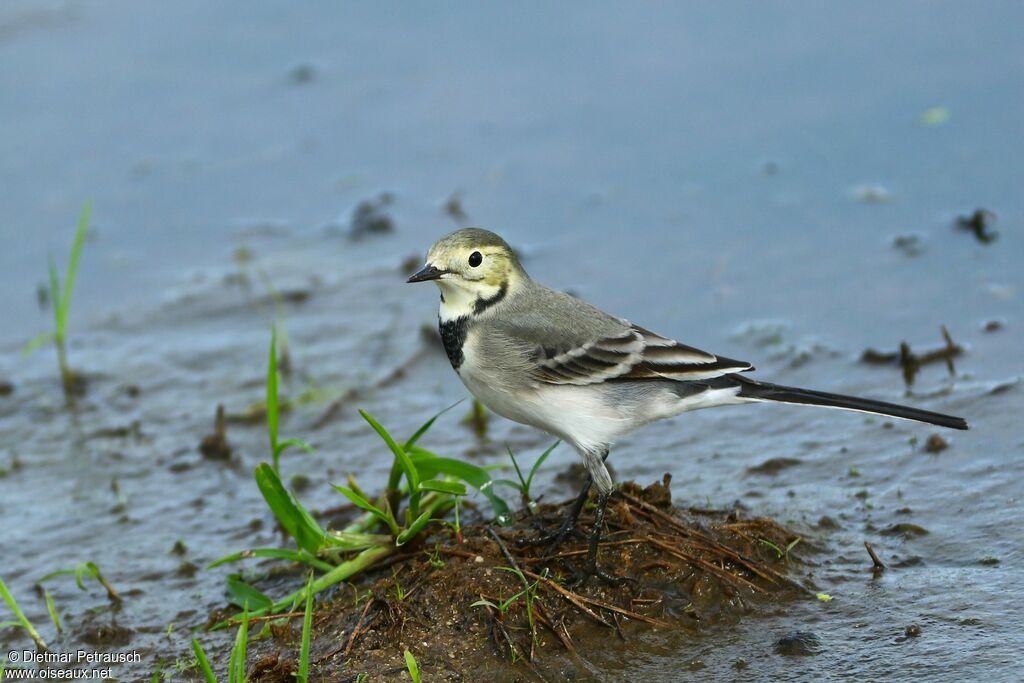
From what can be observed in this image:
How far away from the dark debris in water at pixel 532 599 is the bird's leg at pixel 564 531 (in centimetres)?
4

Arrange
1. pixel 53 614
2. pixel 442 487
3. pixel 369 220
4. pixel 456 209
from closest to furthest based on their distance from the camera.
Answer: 1. pixel 442 487
2. pixel 53 614
3. pixel 456 209
4. pixel 369 220

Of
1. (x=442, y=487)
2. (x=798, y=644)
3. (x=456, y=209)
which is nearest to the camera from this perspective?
(x=798, y=644)

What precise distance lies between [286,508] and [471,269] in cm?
146

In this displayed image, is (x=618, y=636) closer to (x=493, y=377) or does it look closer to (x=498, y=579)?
(x=498, y=579)

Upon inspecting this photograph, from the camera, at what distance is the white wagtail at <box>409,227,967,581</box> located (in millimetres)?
5828

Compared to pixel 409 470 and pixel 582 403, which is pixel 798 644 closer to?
pixel 582 403

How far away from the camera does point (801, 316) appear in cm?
878

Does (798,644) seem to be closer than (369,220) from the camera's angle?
Yes

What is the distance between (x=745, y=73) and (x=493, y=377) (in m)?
6.54

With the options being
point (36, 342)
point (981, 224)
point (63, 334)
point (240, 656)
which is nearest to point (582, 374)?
point (240, 656)

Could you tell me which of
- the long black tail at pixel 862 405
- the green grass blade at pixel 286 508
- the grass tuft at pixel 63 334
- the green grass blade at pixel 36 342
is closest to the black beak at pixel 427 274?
the green grass blade at pixel 286 508

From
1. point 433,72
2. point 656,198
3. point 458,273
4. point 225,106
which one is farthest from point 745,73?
point 458,273

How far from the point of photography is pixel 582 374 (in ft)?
19.5

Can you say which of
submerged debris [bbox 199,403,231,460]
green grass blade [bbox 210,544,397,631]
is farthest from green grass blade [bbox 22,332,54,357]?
green grass blade [bbox 210,544,397,631]
